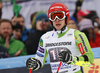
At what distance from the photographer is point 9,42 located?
17.1 ft

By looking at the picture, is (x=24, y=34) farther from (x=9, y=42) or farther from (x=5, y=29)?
(x=9, y=42)

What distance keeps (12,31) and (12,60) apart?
5.33ft

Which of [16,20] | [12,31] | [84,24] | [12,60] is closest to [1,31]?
[12,31]

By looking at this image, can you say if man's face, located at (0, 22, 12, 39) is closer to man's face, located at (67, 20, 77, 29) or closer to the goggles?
man's face, located at (67, 20, 77, 29)

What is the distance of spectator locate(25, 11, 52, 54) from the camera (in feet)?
17.0

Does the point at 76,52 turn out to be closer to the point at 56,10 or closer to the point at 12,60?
the point at 56,10

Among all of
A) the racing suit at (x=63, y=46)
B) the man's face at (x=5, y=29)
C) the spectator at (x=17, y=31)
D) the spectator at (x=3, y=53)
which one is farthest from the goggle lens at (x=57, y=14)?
→ the spectator at (x=17, y=31)

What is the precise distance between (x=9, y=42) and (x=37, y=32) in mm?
705

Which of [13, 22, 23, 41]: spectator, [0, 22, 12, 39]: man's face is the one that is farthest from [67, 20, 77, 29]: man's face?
[0, 22, 12, 39]: man's face

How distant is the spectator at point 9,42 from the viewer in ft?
16.5

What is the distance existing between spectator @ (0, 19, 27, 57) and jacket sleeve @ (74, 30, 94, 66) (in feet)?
6.66

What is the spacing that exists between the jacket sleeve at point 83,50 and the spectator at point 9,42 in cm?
203

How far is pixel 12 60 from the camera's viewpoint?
417 centimetres

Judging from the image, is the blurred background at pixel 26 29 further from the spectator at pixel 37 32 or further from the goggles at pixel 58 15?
the goggles at pixel 58 15
